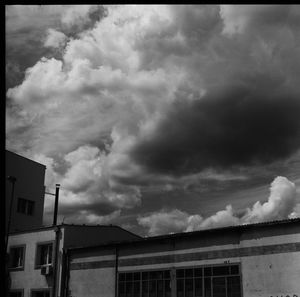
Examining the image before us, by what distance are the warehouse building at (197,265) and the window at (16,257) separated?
5.07 metres

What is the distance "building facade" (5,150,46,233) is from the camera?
41656 millimetres

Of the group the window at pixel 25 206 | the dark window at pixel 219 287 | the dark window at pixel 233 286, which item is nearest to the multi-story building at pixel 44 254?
the dark window at pixel 219 287

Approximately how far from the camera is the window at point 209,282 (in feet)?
67.4

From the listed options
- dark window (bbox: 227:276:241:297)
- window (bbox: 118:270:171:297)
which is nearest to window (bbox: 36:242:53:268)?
window (bbox: 118:270:171:297)

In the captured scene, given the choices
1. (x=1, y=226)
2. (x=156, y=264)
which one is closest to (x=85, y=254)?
(x=156, y=264)

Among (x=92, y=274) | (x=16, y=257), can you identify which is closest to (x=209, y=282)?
(x=92, y=274)

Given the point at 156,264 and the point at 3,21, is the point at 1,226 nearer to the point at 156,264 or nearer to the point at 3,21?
the point at 3,21

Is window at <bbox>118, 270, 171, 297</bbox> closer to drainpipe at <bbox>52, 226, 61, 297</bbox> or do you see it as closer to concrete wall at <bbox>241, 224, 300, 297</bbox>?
concrete wall at <bbox>241, 224, 300, 297</bbox>

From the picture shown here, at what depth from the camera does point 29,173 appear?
4472 cm

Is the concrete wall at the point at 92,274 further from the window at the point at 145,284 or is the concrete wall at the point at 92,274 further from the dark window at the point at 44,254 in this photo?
the dark window at the point at 44,254

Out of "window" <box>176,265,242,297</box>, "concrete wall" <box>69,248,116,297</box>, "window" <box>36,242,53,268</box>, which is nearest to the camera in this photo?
"window" <box>176,265,242,297</box>

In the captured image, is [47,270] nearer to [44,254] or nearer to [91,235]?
[44,254]

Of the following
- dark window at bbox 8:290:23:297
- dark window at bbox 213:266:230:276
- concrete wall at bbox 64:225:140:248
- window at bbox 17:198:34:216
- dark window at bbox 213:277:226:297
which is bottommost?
dark window at bbox 8:290:23:297
